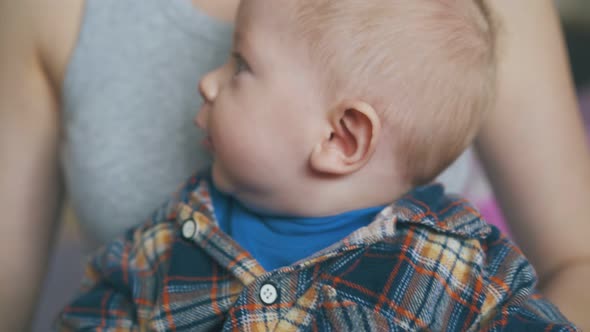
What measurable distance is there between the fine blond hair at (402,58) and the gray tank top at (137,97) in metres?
0.28

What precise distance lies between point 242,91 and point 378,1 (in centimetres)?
20

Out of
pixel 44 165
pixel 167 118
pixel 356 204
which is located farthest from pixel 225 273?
pixel 44 165

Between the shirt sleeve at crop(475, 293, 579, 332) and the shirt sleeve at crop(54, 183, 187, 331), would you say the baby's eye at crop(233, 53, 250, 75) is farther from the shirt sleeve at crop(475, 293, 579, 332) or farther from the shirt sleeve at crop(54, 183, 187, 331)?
the shirt sleeve at crop(475, 293, 579, 332)

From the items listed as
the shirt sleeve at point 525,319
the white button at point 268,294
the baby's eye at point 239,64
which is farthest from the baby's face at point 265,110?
the shirt sleeve at point 525,319

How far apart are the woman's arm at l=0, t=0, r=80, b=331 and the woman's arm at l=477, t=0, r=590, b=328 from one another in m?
0.71

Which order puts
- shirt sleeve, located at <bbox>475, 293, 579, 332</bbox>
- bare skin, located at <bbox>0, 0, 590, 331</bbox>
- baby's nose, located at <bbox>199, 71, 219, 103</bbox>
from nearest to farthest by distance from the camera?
shirt sleeve, located at <bbox>475, 293, 579, 332</bbox> → baby's nose, located at <bbox>199, 71, 219, 103</bbox> → bare skin, located at <bbox>0, 0, 590, 331</bbox>

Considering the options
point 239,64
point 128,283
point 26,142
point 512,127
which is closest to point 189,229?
point 128,283

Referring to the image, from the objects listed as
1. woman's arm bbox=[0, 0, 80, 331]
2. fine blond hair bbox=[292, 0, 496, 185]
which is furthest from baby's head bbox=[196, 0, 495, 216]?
woman's arm bbox=[0, 0, 80, 331]

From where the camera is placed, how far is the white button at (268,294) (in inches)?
27.5

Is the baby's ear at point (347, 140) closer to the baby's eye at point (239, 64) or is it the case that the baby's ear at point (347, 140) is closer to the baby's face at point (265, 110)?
the baby's face at point (265, 110)

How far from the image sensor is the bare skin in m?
0.92

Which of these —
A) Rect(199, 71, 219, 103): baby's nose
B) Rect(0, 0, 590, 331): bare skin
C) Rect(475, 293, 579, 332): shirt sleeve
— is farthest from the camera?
Rect(0, 0, 590, 331): bare skin

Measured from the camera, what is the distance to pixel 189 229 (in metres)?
0.80

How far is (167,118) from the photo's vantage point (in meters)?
0.94
